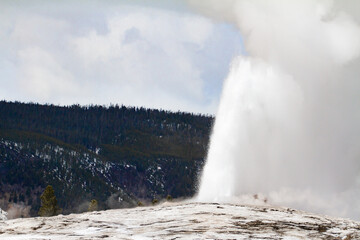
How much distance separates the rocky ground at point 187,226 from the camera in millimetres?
19281

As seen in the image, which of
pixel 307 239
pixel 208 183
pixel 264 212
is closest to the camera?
pixel 307 239

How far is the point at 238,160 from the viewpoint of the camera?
2753 inches

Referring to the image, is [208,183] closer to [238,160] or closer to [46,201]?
[238,160]

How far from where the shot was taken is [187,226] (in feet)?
65.9

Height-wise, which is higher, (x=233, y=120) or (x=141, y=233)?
(x=233, y=120)

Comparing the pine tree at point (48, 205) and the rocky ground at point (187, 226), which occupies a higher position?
the rocky ground at point (187, 226)

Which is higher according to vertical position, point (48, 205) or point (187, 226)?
point (187, 226)

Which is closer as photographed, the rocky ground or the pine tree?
the rocky ground

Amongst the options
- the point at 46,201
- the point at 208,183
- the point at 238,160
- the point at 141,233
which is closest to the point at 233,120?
the point at 238,160

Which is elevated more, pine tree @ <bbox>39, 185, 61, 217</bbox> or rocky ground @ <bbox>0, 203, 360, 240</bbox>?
rocky ground @ <bbox>0, 203, 360, 240</bbox>

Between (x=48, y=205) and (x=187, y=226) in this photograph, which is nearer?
(x=187, y=226)

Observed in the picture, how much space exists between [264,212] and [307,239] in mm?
4561

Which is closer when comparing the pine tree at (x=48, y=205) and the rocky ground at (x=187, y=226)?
the rocky ground at (x=187, y=226)

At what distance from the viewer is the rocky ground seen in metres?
19.3
